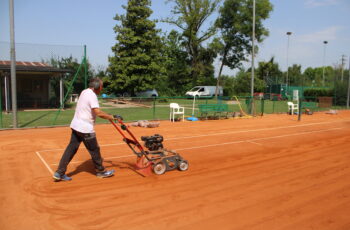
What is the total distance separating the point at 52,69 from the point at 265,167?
19109mm

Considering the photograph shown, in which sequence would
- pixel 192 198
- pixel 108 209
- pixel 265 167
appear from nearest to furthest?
1. pixel 108 209
2. pixel 192 198
3. pixel 265 167

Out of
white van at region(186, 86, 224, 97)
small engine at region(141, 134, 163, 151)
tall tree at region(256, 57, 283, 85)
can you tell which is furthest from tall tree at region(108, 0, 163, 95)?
tall tree at region(256, 57, 283, 85)

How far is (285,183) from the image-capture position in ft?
19.1

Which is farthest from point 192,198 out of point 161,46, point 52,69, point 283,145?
point 161,46

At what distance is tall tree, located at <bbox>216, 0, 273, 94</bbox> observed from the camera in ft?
139

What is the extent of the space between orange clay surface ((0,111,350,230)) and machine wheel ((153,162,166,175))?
0.50 feet

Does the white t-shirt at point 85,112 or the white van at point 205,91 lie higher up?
the white van at point 205,91

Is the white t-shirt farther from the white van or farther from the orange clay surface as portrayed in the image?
the white van

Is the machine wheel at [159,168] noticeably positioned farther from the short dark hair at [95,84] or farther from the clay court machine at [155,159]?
the short dark hair at [95,84]

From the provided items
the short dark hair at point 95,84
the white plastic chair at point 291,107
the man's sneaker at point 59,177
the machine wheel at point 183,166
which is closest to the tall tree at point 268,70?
the white plastic chair at point 291,107

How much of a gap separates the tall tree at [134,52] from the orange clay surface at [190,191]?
73.7ft

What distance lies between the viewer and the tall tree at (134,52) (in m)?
31.2

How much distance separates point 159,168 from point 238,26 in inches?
1551

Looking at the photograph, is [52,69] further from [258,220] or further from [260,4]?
[260,4]
